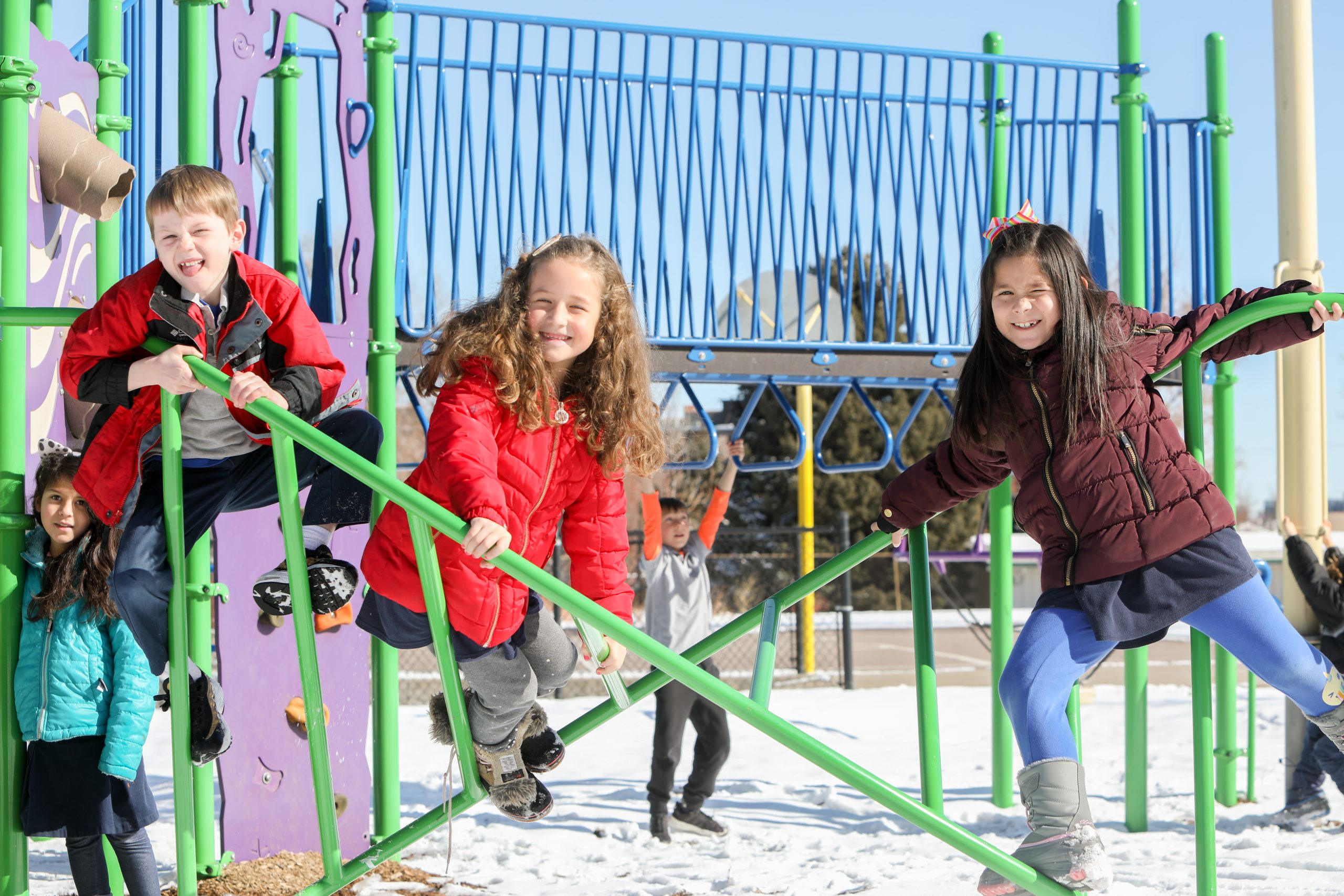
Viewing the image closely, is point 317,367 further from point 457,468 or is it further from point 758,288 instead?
point 758,288

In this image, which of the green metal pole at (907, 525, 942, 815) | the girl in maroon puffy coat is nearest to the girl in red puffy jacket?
the green metal pole at (907, 525, 942, 815)

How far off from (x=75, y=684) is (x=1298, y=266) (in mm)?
5235

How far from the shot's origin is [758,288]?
5.44m

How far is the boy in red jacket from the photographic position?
8.13 feet

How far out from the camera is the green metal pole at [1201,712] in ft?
8.84

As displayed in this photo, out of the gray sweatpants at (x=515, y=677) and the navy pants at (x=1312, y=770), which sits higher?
the gray sweatpants at (x=515, y=677)

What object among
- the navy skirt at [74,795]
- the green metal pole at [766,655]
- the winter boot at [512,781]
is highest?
the green metal pole at [766,655]

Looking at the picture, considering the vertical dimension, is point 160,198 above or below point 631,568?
above

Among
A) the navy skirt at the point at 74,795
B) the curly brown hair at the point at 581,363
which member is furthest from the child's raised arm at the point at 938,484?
the navy skirt at the point at 74,795

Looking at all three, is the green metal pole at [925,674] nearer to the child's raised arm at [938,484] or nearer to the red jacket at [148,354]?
the child's raised arm at [938,484]

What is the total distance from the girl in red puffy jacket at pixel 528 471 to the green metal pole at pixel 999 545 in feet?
10.3

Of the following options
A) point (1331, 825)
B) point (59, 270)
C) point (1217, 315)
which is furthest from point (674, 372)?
point (1331, 825)

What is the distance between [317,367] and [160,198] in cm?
46

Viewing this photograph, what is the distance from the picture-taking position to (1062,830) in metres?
2.40
